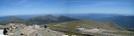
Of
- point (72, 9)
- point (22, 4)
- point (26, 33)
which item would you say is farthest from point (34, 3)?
point (26, 33)

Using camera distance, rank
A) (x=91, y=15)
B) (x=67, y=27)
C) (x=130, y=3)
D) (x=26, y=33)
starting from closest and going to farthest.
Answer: (x=26, y=33) < (x=130, y=3) < (x=91, y=15) < (x=67, y=27)

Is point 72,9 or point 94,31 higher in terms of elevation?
point 72,9

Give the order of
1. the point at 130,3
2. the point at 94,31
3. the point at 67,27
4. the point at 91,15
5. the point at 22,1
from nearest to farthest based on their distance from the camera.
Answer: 1. the point at 130,3
2. the point at 94,31
3. the point at 22,1
4. the point at 91,15
5. the point at 67,27

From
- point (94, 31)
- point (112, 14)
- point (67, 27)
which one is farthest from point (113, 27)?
point (67, 27)

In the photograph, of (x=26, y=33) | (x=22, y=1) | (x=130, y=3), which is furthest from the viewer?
(x=22, y=1)

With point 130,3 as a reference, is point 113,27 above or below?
below

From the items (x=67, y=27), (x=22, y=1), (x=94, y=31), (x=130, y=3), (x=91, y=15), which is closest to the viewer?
(x=130, y=3)

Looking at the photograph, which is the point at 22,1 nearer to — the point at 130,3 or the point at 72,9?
the point at 72,9

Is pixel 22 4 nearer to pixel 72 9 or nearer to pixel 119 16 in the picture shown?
pixel 72 9

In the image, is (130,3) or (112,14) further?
(112,14)
